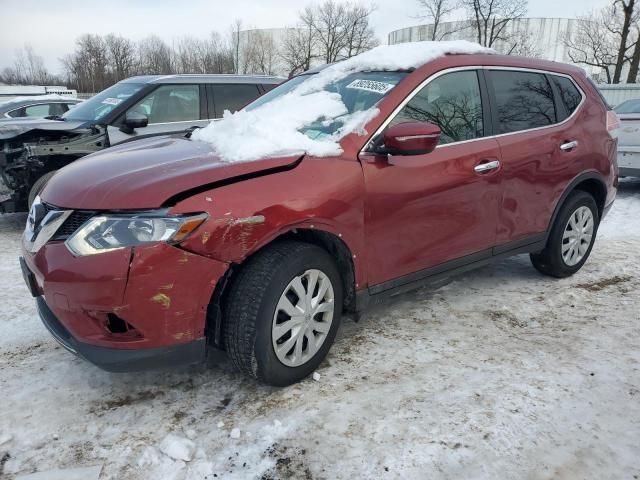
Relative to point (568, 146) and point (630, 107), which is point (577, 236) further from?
point (630, 107)

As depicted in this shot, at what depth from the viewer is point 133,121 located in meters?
5.34

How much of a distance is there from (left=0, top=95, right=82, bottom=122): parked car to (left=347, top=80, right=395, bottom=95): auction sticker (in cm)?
760

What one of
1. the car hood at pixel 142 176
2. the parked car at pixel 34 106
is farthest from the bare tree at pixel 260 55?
the car hood at pixel 142 176

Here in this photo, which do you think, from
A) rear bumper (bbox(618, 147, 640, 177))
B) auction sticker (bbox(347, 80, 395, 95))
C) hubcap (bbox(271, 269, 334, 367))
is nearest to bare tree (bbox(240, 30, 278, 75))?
rear bumper (bbox(618, 147, 640, 177))

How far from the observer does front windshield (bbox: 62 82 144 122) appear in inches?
229

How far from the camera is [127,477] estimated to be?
202cm

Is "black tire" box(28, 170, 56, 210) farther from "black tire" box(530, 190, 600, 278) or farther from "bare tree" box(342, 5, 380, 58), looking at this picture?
"bare tree" box(342, 5, 380, 58)

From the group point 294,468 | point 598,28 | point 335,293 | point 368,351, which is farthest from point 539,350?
point 598,28

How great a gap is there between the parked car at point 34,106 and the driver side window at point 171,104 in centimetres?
400

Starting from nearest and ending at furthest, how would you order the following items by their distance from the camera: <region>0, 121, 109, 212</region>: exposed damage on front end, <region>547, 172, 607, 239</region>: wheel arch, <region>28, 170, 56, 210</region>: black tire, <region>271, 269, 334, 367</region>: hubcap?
<region>271, 269, 334, 367</region>: hubcap < <region>547, 172, 607, 239</region>: wheel arch < <region>28, 170, 56, 210</region>: black tire < <region>0, 121, 109, 212</region>: exposed damage on front end

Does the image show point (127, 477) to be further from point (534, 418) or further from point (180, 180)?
point (534, 418)

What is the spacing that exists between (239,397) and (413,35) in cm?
5282

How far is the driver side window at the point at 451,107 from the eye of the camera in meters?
3.01

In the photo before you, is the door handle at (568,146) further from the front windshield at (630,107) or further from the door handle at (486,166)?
the front windshield at (630,107)
